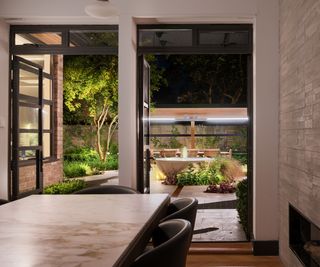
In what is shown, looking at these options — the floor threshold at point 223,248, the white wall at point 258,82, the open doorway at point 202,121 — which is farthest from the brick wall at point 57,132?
the floor threshold at point 223,248

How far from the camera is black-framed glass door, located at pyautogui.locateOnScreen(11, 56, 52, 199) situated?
4.87m

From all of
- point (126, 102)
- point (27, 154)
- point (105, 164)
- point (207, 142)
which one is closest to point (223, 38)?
point (126, 102)

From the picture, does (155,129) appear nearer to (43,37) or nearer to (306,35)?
(43,37)

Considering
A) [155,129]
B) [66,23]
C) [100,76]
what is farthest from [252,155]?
[155,129]

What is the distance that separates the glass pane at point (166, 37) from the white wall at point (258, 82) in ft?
1.15

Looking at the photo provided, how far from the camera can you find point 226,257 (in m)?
4.30

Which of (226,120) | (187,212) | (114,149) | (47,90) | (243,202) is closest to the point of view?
(187,212)

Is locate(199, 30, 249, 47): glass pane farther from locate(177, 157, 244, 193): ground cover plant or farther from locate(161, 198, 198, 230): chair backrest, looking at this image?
locate(177, 157, 244, 193): ground cover plant

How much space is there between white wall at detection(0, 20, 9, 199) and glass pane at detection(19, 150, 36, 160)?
35 centimetres

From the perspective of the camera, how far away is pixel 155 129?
1328cm

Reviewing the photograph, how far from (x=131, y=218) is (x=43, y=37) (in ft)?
12.4

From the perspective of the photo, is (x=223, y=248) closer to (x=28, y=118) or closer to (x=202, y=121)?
(x=28, y=118)

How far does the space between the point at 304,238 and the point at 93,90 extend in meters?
8.69

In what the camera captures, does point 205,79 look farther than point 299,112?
Yes
